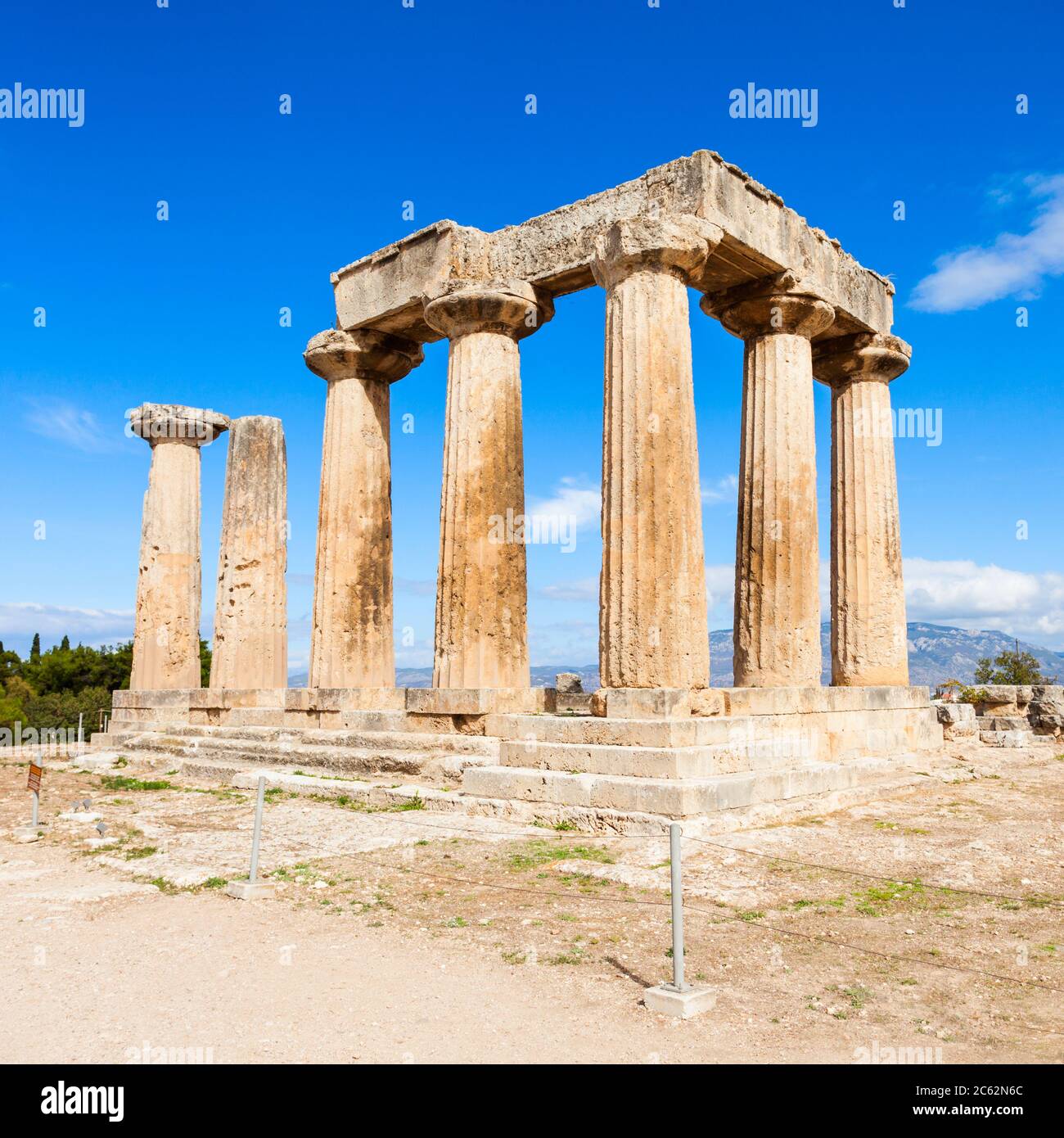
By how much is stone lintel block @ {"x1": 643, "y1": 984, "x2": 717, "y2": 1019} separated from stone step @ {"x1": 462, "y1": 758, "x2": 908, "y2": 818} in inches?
182

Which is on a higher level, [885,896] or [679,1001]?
[679,1001]

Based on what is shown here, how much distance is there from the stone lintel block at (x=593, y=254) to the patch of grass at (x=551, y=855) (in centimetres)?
860

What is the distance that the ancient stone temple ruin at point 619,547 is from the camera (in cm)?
1230

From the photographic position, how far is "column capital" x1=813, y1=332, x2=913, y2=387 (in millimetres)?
18234

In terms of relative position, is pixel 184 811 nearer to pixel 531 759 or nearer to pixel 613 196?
pixel 531 759

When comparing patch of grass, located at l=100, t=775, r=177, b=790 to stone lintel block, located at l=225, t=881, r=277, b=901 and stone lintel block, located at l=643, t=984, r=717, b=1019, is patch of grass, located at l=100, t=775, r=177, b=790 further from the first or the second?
stone lintel block, located at l=643, t=984, r=717, b=1019

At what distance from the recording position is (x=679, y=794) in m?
10.2

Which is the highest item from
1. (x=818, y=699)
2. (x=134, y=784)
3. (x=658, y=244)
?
(x=658, y=244)

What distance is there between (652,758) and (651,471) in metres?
3.82

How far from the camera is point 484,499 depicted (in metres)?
15.5

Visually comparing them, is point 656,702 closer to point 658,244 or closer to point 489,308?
point 658,244

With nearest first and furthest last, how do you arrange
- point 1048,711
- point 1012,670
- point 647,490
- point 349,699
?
point 647,490 → point 349,699 → point 1048,711 → point 1012,670

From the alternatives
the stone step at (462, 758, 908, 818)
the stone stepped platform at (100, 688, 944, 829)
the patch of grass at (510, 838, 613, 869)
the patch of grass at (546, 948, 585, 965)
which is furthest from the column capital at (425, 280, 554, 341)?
the patch of grass at (546, 948, 585, 965)

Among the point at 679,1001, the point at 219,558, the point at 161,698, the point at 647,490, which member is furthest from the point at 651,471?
the point at 161,698
